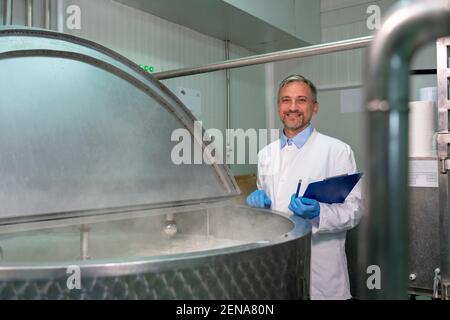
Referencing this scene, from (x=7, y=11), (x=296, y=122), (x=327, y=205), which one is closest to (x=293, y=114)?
(x=296, y=122)

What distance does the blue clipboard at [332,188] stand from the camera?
4.60 feet

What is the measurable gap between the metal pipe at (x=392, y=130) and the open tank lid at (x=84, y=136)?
2.74ft

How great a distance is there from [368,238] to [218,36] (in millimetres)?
3328

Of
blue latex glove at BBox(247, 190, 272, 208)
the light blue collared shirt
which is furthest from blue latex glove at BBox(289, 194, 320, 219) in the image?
the light blue collared shirt

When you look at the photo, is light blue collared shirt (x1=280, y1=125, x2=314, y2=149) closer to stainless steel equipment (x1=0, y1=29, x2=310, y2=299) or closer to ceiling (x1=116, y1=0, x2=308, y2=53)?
stainless steel equipment (x1=0, y1=29, x2=310, y2=299)

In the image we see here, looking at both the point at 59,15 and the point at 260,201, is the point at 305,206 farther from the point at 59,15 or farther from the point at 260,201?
the point at 59,15

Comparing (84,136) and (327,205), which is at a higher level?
(84,136)

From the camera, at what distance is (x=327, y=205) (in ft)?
5.72

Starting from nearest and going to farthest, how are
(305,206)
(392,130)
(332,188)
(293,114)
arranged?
(392,130), (332,188), (305,206), (293,114)

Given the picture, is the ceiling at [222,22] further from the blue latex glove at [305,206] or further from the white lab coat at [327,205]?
the blue latex glove at [305,206]

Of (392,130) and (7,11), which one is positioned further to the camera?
(7,11)

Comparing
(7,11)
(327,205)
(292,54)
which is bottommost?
(327,205)

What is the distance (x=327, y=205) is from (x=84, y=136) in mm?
1033
